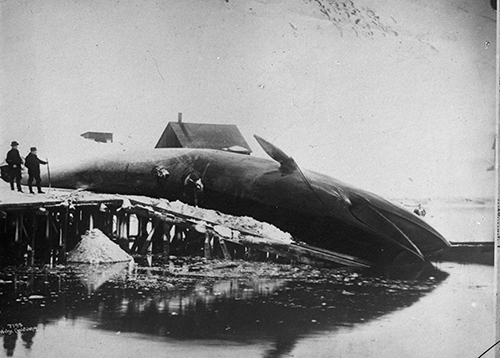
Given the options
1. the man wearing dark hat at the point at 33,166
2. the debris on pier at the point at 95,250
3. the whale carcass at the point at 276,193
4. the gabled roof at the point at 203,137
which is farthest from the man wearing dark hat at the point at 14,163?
the gabled roof at the point at 203,137

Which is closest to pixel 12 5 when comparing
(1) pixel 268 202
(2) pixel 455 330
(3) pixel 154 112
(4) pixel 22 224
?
(3) pixel 154 112

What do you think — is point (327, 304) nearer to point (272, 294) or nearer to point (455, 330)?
point (272, 294)

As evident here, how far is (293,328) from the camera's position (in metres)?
2.30

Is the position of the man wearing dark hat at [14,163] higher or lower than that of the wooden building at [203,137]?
lower

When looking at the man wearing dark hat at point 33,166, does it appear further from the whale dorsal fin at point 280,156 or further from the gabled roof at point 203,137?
the whale dorsal fin at point 280,156

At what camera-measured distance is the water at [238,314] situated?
212cm

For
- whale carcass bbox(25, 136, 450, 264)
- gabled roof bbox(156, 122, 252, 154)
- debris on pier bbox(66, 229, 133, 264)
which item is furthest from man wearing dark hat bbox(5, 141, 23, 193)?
gabled roof bbox(156, 122, 252, 154)

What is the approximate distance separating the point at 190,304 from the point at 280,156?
74cm

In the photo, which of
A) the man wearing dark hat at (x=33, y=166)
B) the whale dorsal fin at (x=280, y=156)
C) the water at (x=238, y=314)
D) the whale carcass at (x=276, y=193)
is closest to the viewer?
the water at (x=238, y=314)

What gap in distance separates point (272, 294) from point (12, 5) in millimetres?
1551

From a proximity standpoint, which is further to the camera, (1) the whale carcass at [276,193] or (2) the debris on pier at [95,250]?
(1) the whale carcass at [276,193]

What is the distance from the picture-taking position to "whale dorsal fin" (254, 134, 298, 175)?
247 centimetres

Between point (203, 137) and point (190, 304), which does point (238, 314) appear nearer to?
point (190, 304)

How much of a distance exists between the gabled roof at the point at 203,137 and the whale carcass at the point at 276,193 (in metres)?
0.03
